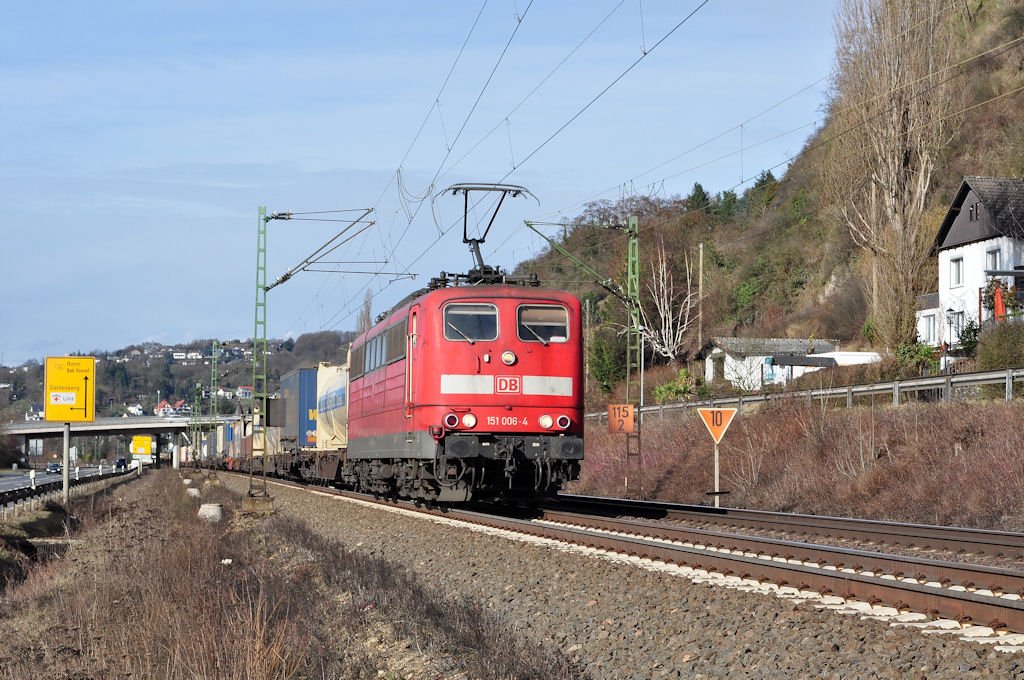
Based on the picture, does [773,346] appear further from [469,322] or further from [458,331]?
[458,331]

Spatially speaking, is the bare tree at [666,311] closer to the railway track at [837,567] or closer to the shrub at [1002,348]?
the shrub at [1002,348]

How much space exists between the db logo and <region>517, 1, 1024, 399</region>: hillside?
83.0ft

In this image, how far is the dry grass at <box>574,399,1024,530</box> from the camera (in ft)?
58.3

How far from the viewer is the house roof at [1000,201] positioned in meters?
48.0

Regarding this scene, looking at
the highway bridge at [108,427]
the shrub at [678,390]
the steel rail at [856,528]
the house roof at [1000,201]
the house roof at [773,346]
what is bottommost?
the highway bridge at [108,427]

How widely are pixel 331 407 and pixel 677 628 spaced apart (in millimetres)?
23018

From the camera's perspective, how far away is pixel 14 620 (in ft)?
41.9

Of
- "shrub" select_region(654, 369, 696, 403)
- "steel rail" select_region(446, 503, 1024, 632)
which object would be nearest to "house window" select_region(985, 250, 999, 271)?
"shrub" select_region(654, 369, 696, 403)

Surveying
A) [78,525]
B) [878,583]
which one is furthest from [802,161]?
[878,583]

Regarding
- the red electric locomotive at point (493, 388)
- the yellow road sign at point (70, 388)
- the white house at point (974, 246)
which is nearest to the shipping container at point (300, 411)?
the yellow road sign at point (70, 388)

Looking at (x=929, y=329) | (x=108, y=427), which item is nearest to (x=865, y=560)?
(x=929, y=329)

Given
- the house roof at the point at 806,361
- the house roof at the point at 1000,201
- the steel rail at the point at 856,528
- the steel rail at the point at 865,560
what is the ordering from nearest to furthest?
1. the steel rail at the point at 865,560
2. the steel rail at the point at 856,528
3. the house roof at the point at 1000,201
4. the house roof at the point at 806,361

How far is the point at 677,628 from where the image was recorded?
9.21m

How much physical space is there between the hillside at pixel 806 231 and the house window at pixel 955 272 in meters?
1.80
